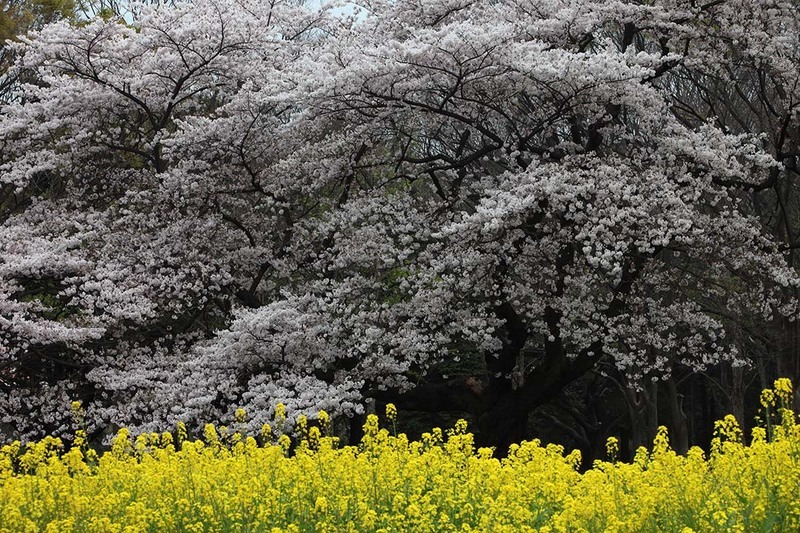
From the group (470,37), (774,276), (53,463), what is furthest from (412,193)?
(53,463)

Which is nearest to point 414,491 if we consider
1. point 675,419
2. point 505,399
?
point 505,399

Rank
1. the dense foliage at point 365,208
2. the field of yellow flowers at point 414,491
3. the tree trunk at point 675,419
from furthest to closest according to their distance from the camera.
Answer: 1. the tree trunk at point 675,419
2. the dense foliage at point 365,208
3. the field of yellow flowers at point 414,491

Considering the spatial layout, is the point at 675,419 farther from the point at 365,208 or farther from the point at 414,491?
the point at 414,491

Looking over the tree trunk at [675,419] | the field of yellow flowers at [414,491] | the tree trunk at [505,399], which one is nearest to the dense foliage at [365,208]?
the tree trunk at [505,399]

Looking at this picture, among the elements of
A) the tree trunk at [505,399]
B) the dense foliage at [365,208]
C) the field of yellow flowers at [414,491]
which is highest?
the dense foliage at [365,208]

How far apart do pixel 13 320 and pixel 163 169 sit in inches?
155

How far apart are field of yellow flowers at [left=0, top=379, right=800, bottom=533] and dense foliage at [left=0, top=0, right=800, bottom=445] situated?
16.2 feet

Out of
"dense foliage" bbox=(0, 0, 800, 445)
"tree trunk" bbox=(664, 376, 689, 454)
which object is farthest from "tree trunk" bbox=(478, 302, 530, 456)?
"tree trunk" bbox=(664, 376, 689, 454)

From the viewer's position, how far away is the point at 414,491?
243 inches

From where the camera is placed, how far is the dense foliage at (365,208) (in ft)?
40.8

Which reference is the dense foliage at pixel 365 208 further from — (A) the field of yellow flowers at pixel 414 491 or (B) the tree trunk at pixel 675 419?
(B) the tree trunk at pixel 675 419

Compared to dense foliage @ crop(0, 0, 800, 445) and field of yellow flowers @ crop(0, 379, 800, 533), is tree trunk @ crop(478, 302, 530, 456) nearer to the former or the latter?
dense foliage @ crop(0, 0, 800, 445)

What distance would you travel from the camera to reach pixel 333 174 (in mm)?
14516

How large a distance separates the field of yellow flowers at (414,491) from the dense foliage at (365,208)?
16.2ft
